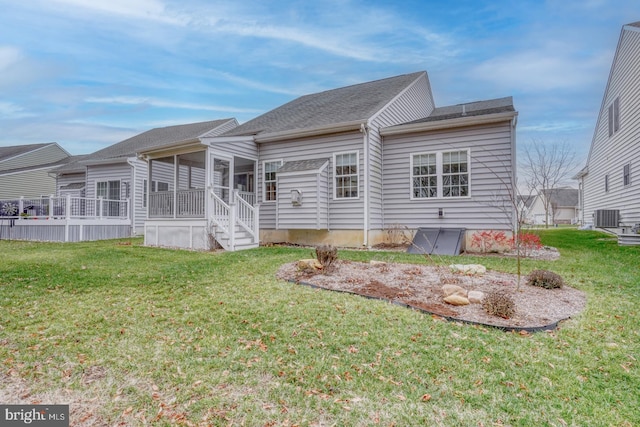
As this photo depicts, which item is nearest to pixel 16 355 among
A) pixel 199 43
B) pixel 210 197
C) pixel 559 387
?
pixel 559 387

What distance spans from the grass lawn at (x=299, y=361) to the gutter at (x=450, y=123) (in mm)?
5304

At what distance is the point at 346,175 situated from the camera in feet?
35.6

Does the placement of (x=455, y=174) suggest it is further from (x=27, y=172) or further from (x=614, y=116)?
(x=27, y=172)

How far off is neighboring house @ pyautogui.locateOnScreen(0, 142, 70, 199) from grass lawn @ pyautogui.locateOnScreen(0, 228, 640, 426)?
21856 millimetres

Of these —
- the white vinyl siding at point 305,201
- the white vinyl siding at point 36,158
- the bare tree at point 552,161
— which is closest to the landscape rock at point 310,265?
the white vinyl siding at point 305,201

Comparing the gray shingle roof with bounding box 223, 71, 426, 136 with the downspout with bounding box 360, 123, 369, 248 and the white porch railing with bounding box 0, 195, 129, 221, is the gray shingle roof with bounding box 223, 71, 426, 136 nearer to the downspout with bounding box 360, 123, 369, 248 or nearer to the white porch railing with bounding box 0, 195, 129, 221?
the downspout with bounding box 360, 123, 369, 248

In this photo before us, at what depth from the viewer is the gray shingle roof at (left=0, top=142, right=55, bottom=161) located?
23.8 meters

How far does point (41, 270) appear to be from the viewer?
23.0ft

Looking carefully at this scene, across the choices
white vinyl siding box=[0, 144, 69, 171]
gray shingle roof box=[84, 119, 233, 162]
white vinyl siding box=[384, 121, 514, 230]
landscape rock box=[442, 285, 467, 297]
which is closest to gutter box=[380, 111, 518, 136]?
white vinyl siding box=[384, 121, 514, 230]

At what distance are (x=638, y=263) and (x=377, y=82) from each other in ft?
34.4

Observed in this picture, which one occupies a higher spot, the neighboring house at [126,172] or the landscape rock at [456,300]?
the neighboring house at [126,172]

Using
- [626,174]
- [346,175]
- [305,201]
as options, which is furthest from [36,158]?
[626,174]

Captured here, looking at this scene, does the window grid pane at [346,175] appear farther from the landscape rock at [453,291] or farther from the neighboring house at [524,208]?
the landscape rock at [453,291]

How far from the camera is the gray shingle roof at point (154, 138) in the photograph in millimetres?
17625
